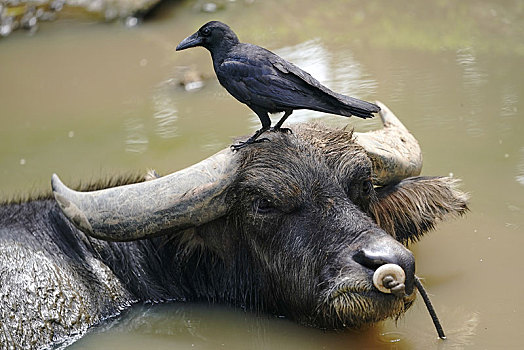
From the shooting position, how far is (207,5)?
1052cm

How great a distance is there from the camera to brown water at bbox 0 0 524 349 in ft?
13.9

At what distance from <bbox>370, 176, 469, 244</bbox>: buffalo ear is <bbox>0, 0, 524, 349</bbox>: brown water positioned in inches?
9.7

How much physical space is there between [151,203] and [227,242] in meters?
0.52

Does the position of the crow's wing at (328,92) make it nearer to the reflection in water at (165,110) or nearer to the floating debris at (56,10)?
the reflection in water at (165,110)

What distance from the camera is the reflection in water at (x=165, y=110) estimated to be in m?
7.10

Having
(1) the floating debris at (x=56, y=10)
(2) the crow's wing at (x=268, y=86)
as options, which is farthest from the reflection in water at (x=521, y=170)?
(1) the floating debris at (x=56, y=10)

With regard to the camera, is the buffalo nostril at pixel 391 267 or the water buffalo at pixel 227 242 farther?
the water buffalo at pixel 227 242

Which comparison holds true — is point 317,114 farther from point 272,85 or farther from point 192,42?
point 272,85

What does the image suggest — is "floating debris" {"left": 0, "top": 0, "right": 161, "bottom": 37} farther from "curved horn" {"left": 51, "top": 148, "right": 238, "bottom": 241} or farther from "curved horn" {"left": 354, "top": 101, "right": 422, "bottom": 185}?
"curved horn" {"left": 51, "top": 148, "right": 238, "bottom": 241}

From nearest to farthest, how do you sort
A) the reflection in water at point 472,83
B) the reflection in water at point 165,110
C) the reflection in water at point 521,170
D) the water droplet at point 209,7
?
the reflection in water at point 521,170
the reflection in water at point 472,83
the reflection in water at point 165,110
the water droplet at point 209,7

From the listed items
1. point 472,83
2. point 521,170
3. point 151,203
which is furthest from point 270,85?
point 472,83

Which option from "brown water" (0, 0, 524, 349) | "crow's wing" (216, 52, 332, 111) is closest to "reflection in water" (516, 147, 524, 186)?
"brown water" (0, 0, 524, 349)

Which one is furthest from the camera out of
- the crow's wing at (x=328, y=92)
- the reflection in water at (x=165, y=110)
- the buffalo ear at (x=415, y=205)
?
the reflection in water at (x=165, y=110)

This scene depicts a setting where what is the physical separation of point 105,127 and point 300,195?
3.58 metres
